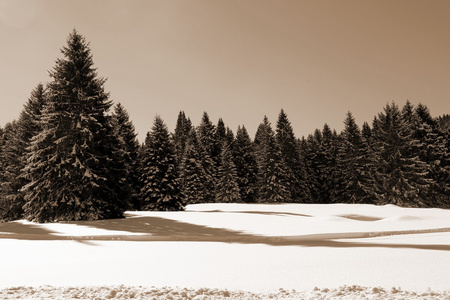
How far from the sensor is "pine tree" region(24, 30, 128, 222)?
1680cm

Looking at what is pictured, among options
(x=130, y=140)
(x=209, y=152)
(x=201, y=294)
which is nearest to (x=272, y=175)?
(x=209, y=152)

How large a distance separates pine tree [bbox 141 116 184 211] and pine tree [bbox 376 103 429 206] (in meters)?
24.9

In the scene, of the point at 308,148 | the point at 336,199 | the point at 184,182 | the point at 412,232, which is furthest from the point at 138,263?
the point at 308,148

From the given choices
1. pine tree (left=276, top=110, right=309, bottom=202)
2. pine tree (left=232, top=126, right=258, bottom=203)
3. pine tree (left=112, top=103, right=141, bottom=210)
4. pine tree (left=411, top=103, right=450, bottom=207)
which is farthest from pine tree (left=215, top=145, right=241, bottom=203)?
pine tree (left=411, top=103, right=450, bottom=207)

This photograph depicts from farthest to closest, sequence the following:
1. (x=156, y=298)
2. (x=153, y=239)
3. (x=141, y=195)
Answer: (x=141, y=195) < (x=153, y=239) < (x=156, y=298)

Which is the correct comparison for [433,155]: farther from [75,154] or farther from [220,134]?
[220,134]

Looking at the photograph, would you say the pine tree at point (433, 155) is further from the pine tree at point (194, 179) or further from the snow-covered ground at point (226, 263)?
the snow-covered ground at point (226, 263)

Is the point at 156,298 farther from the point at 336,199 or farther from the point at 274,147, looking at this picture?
the point at 336,199

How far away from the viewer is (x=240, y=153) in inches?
2238

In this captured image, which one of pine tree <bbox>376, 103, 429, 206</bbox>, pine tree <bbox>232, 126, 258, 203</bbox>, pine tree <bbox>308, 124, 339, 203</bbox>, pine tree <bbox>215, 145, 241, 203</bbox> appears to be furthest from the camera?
pine tree <bbox>232, 126, 258, 203</bbox>

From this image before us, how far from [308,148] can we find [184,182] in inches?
952

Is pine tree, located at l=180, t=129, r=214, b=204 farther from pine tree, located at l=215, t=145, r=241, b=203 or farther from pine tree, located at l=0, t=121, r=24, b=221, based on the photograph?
pine tree, located at l=0, t=121, r=24, b=221

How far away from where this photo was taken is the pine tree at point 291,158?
50781 mm

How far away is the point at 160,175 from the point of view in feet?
95.4
